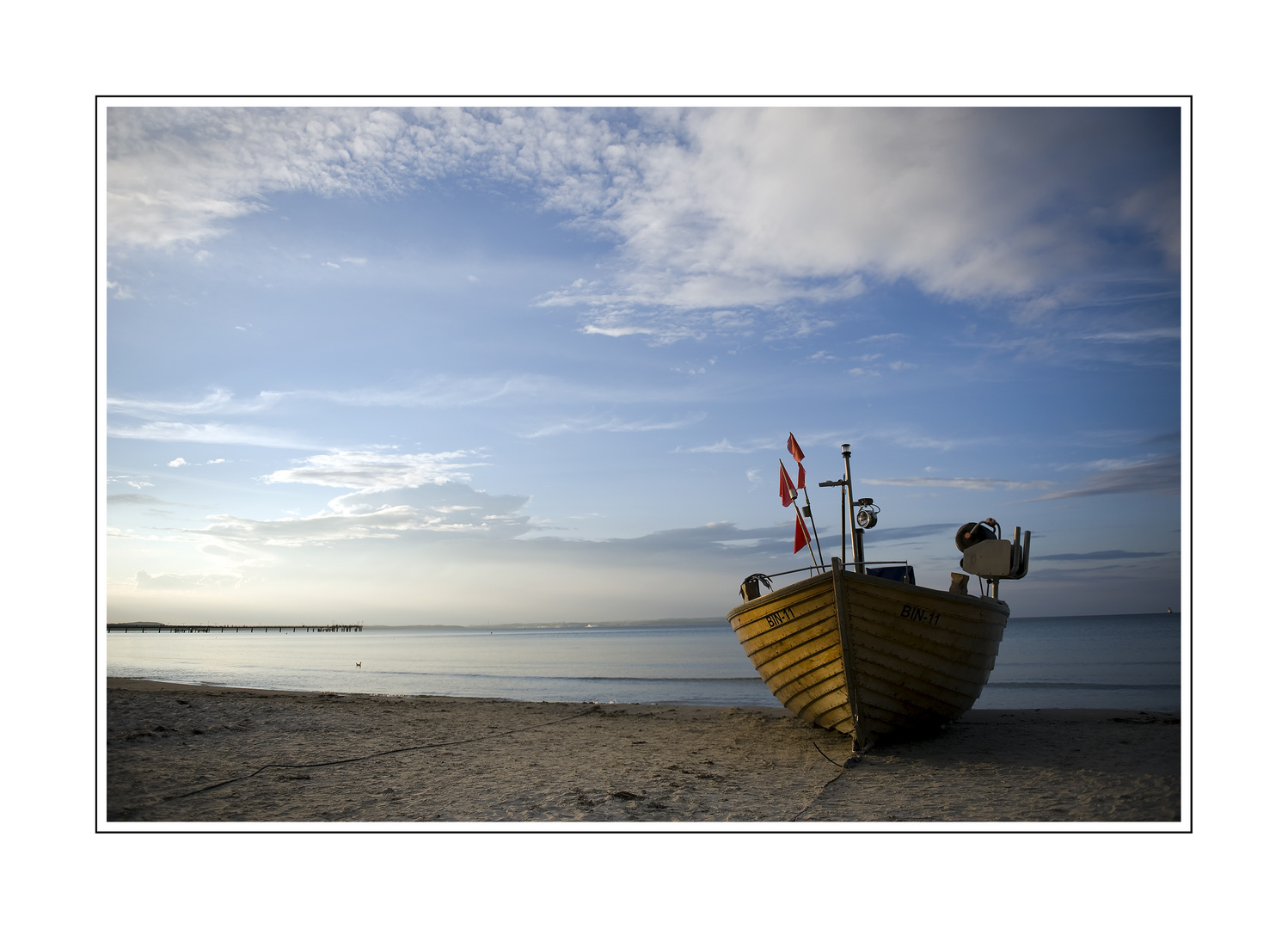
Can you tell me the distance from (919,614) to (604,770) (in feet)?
13.1

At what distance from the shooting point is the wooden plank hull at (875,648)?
7.59m

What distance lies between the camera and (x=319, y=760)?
7.55 m

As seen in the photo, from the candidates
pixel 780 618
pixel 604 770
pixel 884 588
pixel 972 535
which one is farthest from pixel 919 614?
pixel 604 770

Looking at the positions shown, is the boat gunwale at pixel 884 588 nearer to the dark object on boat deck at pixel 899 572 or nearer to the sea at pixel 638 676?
the dark object on boat deck at pixel 899 572

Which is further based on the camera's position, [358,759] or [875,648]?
[358,759]

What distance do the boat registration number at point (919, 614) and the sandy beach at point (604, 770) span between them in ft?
5.12

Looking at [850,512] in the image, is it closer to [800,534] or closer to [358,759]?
[800,534]

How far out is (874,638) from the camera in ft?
24.8

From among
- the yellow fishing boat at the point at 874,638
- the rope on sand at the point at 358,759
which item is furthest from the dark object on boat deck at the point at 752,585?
the rope on sand at the point at 358,759

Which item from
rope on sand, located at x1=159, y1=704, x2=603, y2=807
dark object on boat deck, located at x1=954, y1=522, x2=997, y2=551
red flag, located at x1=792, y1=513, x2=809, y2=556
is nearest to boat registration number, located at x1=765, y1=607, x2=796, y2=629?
red flag, located at x1=792, y1=513, x2=809, y2=556
